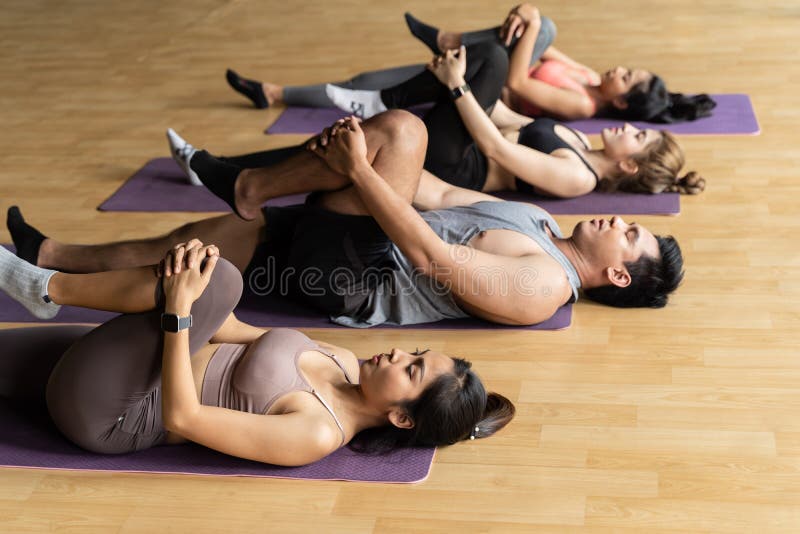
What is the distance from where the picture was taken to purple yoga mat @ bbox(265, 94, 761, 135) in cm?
438

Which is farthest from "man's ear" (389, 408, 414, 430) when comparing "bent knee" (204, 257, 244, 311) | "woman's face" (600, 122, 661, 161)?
"woman's face" (600, 122, 661, 161)

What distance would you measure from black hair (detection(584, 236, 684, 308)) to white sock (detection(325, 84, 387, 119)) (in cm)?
152

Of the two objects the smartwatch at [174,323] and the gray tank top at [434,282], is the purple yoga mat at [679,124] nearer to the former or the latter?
the gray tank top at [434,282]

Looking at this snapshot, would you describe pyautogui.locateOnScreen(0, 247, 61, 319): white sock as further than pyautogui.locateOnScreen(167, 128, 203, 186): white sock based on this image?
No

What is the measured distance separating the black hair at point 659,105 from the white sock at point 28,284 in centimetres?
281

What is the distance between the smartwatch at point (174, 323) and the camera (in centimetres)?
208

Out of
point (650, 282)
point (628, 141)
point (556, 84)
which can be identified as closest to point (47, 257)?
point (650, 282)

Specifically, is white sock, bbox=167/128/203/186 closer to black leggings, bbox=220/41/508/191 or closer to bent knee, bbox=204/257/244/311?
black leggings, bbox=220/41/508/191

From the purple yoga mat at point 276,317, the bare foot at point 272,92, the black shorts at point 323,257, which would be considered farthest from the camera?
the bare foot at point 272,92

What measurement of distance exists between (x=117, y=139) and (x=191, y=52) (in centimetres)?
155

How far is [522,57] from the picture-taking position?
4262 mm

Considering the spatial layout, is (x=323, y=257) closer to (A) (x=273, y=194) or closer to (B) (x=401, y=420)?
(A) (x=273, y=194)

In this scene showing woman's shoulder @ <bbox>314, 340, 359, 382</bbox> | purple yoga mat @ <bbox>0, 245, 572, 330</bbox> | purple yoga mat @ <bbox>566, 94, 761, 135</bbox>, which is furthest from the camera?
purple yoga mat @ <bbox>566, 94, 761, 135</bbox>

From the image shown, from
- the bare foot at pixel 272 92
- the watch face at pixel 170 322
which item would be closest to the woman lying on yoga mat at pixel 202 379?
the watch face at pixel 170 322
